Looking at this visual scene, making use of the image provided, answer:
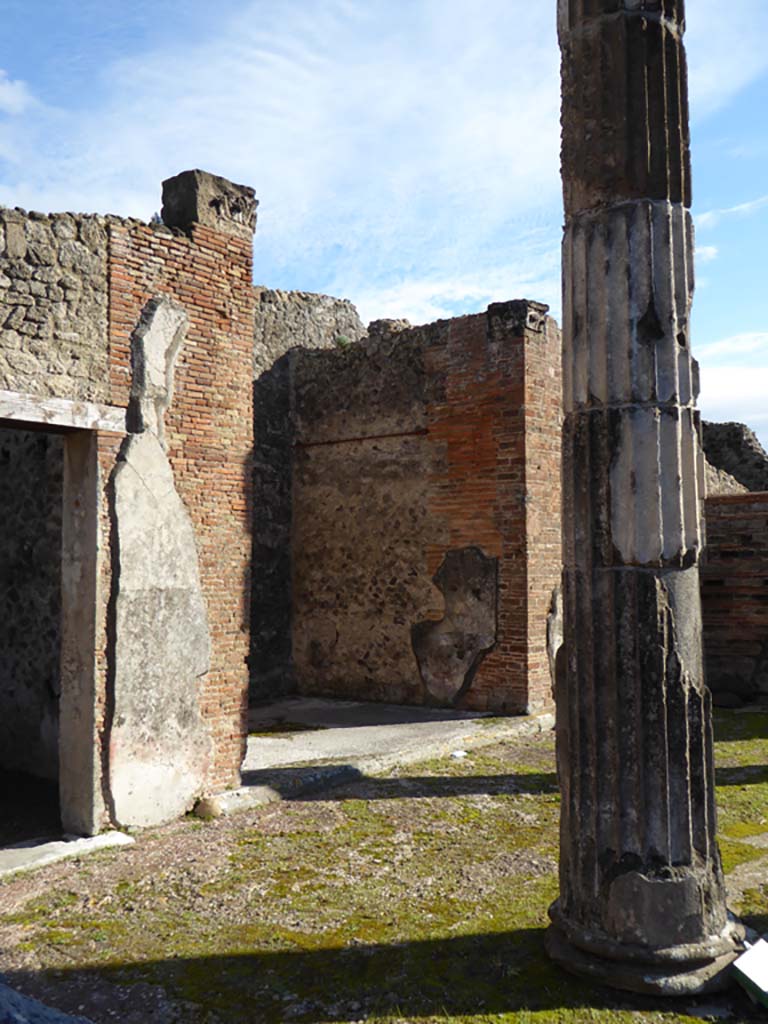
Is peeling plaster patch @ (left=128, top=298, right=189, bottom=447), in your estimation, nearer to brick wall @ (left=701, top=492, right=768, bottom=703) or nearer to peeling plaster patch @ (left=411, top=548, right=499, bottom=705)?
peeling plaster patch @ (left=411, top=548, right=499, bottom=705)

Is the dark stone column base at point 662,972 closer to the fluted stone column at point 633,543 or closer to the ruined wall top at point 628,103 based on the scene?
the fluted stone column at point 633,543

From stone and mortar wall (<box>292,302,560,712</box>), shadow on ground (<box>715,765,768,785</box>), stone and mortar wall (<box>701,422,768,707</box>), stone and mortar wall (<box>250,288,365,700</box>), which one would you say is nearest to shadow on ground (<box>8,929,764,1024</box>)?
shadow on ground (<box>715,765,768,785</box>)

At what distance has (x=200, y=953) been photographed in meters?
3.74

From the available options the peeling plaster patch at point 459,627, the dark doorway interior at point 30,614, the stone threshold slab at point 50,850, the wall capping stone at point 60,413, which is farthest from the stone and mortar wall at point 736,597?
the wall capping stone at point 60,413

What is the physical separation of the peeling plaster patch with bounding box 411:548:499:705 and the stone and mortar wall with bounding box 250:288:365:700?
1.82m

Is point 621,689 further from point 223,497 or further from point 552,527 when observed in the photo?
point 552,527

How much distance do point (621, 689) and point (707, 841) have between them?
667 mm

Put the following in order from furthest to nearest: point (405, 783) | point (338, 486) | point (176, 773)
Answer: point (338, 486) → point (405, 783) → point (176, 773)

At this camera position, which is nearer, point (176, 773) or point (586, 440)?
point (586, 440)

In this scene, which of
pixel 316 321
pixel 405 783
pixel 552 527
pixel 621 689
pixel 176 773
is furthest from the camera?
pixel 316 321

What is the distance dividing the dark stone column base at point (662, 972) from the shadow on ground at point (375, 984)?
0.04 meters

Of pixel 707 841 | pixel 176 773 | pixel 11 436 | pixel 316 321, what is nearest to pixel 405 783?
pixel 176 773

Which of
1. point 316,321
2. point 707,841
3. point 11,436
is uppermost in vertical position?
point 316,321

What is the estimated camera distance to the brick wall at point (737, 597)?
1031 cm
